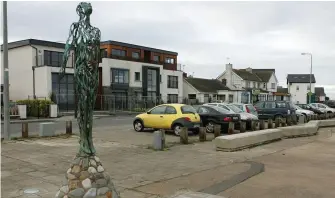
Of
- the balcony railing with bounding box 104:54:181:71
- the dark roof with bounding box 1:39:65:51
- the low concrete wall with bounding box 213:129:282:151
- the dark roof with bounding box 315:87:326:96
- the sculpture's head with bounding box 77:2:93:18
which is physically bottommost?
the low concrete wall with bounding box 213:129:282:151

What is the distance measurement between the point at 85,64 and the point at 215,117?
13.6 meters

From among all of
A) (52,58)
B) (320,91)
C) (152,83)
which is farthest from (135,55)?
(320,91)

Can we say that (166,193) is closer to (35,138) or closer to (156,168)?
(156,168)

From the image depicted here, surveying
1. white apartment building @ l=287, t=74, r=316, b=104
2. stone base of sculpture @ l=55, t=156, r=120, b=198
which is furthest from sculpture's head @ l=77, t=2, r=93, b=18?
white apartment building @ l=287, t=74, r=316, b=104

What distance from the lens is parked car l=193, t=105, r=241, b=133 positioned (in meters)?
17.7

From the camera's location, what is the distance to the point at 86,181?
4691mm

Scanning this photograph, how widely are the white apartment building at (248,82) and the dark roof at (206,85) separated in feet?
7.59

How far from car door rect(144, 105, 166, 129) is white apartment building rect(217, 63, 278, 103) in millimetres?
49637

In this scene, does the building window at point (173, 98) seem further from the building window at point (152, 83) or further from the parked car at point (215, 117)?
the parked car at point (215, 117)

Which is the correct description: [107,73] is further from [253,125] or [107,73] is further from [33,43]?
[253,125]

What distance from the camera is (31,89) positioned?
3725 centimetres

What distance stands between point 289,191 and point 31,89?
35.0 m

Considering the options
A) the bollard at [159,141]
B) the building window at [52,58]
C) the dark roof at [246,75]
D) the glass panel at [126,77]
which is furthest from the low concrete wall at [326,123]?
the dark roof at [246,75]

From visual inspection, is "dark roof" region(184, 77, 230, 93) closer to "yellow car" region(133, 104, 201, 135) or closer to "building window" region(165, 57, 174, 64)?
"building window" region(165, 57, 174, 64)
